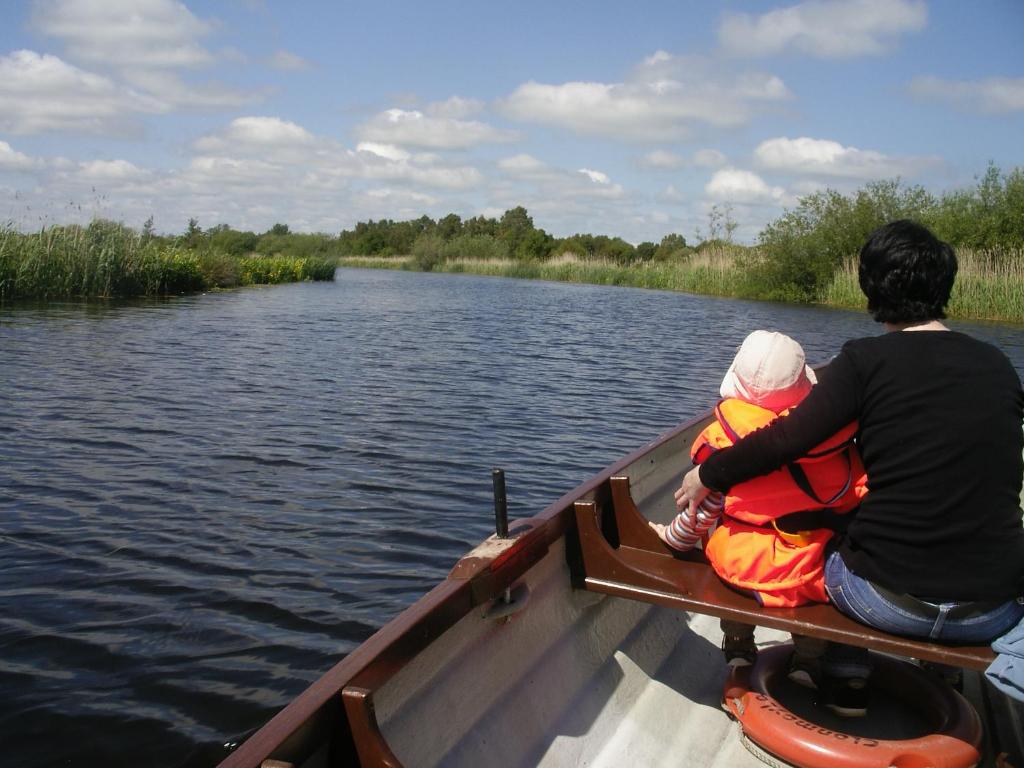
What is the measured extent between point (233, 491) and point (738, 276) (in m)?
34.6

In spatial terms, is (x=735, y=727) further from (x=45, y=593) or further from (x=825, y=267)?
(x=825, y=267)

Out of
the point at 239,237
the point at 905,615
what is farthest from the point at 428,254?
the point at 905,615

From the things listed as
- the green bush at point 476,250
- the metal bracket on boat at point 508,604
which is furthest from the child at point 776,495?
the green bush at point 476,250

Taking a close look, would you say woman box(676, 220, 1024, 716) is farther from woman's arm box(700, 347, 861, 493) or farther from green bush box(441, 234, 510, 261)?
green bush box(441, 234, 510, 261)

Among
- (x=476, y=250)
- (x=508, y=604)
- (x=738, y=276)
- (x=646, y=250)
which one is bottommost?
(x=508, y=604)

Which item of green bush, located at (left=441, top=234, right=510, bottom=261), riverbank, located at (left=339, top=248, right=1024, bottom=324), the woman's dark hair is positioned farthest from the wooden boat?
green bush, located at (left=441, top=234, right=510, bottom=261)

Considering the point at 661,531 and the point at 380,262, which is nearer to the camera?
the point at 661,531

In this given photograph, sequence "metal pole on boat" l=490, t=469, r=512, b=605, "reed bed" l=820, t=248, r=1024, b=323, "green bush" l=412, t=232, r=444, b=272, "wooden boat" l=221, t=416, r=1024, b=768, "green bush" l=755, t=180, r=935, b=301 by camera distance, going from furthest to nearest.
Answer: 1. "green bush" l=412, t=232, r=444, b=272
2. "green bush" l=755, t=180, r=935, b=301
3. "reed bed" l=820, t=248, r=1024, b=323
4. "metal pole on boat" l=490, t=469, r=512, b=605
5. "wooden boat" l=221, t=416, r=1024, b=768

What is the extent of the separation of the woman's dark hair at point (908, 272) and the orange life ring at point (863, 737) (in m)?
1.13

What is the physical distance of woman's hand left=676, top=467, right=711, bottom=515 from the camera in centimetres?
252

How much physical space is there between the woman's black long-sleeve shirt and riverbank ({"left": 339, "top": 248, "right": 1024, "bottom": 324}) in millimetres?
7326

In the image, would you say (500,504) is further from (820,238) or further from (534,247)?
(534,247)

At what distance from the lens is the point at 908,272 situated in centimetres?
222

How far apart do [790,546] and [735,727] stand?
72cm
